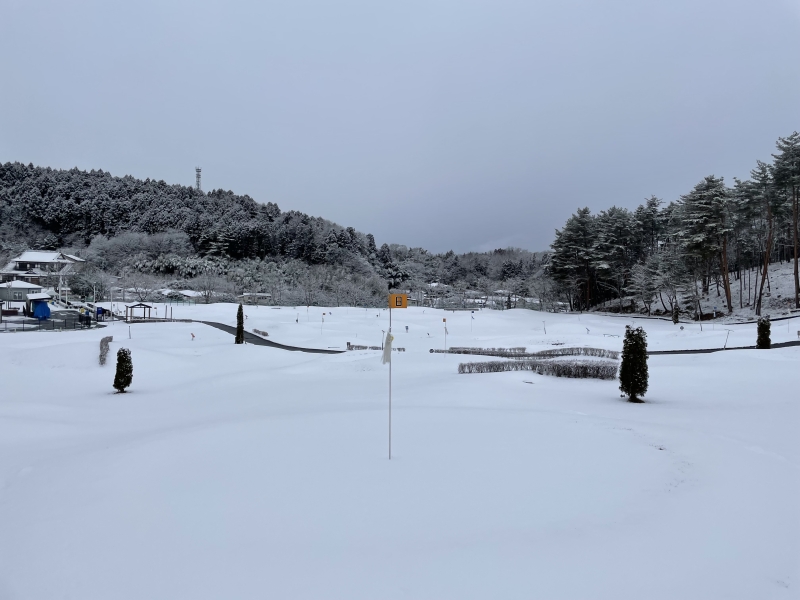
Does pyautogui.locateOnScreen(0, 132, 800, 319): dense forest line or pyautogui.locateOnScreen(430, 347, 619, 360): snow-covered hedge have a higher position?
pyautogui.locateOnScreen(0, 132, 800, 319): dense forest line

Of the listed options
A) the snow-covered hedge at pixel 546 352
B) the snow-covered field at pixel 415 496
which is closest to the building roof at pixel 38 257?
the snow-covered field at pixel 415 496

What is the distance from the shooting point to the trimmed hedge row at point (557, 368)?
14.7 m

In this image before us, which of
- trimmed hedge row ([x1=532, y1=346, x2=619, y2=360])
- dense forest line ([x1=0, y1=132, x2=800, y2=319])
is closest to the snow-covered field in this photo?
trimmed hedge row ([x1=532, y1=346, x2=619, y2=360])

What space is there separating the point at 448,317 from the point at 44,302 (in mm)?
38243

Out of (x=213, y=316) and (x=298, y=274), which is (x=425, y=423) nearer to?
(x=213, y=316)

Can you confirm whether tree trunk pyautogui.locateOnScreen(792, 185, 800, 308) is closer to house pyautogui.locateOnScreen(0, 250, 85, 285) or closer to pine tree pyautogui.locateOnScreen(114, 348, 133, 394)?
pine tree pyautogui.locateOnScreen(114, 348, 133, 394)

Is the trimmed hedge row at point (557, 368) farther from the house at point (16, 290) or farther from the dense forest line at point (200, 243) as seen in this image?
the dense forest line at point (200, 243)

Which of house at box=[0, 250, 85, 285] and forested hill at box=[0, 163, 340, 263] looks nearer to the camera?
house at box=[0, 250, 85, 285]

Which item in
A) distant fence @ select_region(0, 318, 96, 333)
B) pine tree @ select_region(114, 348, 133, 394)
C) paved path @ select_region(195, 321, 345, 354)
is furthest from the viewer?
distant fence @ select_region(0, 318, 96, 333)

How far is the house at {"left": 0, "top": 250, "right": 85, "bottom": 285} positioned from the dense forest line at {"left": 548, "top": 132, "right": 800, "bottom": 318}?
229ft

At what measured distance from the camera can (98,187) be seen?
311ft

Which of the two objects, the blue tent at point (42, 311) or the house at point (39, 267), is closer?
the blue tent at point (42, 311)

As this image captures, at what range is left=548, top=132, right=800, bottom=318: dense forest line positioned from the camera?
36000mm

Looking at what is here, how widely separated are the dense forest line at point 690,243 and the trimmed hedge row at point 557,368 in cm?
2751
